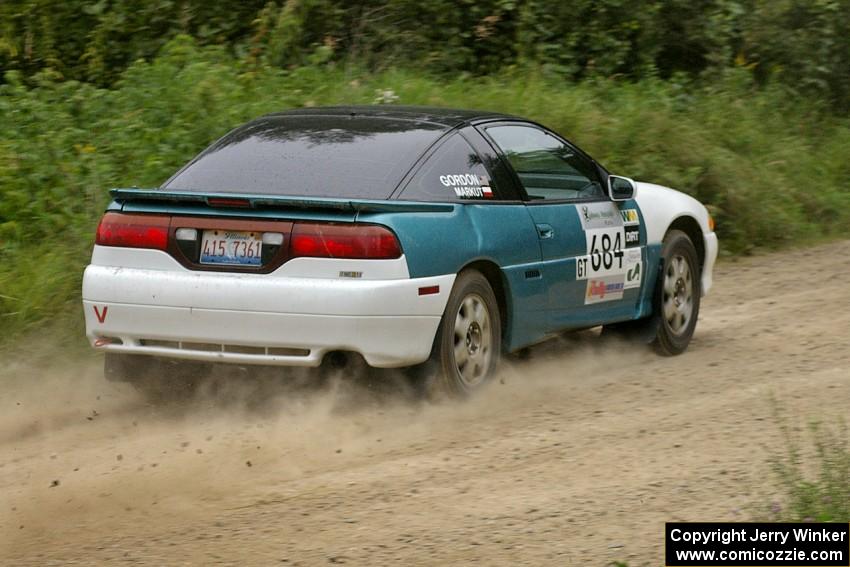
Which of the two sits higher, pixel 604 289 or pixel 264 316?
pixel 264 316

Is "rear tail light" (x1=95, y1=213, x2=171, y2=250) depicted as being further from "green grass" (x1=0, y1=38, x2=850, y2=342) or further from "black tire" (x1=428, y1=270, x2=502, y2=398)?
"green grass" (x1=0, y1=38, x2=850, y2=342)

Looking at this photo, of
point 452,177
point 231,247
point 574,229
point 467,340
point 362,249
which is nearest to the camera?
point 362,249

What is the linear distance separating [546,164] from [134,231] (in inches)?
97.9

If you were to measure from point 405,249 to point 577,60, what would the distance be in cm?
1047

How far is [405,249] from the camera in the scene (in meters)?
6.44

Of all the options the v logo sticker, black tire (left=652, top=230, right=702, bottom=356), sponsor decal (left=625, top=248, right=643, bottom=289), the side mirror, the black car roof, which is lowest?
black tire (left=652, top=230, right=702, bottom=356)

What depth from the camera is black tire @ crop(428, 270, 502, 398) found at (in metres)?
6.77

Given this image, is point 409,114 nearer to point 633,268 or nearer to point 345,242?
point 345,242

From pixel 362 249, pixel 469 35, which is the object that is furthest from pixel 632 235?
pixel 469 35

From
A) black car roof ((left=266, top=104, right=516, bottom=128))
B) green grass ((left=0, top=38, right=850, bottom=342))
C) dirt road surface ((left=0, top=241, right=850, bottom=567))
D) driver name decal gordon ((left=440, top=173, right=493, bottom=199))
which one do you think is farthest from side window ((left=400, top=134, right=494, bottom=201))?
green grass ((left=0, top=38, right=850, bottom=342))

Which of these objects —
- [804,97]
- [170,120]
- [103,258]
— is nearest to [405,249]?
[103,258]

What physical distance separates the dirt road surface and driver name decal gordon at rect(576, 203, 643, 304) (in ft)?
1.66

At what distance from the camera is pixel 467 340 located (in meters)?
7.01

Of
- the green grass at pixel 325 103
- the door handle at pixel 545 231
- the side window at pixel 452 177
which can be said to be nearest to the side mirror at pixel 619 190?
the door handle at pixel 545 231
